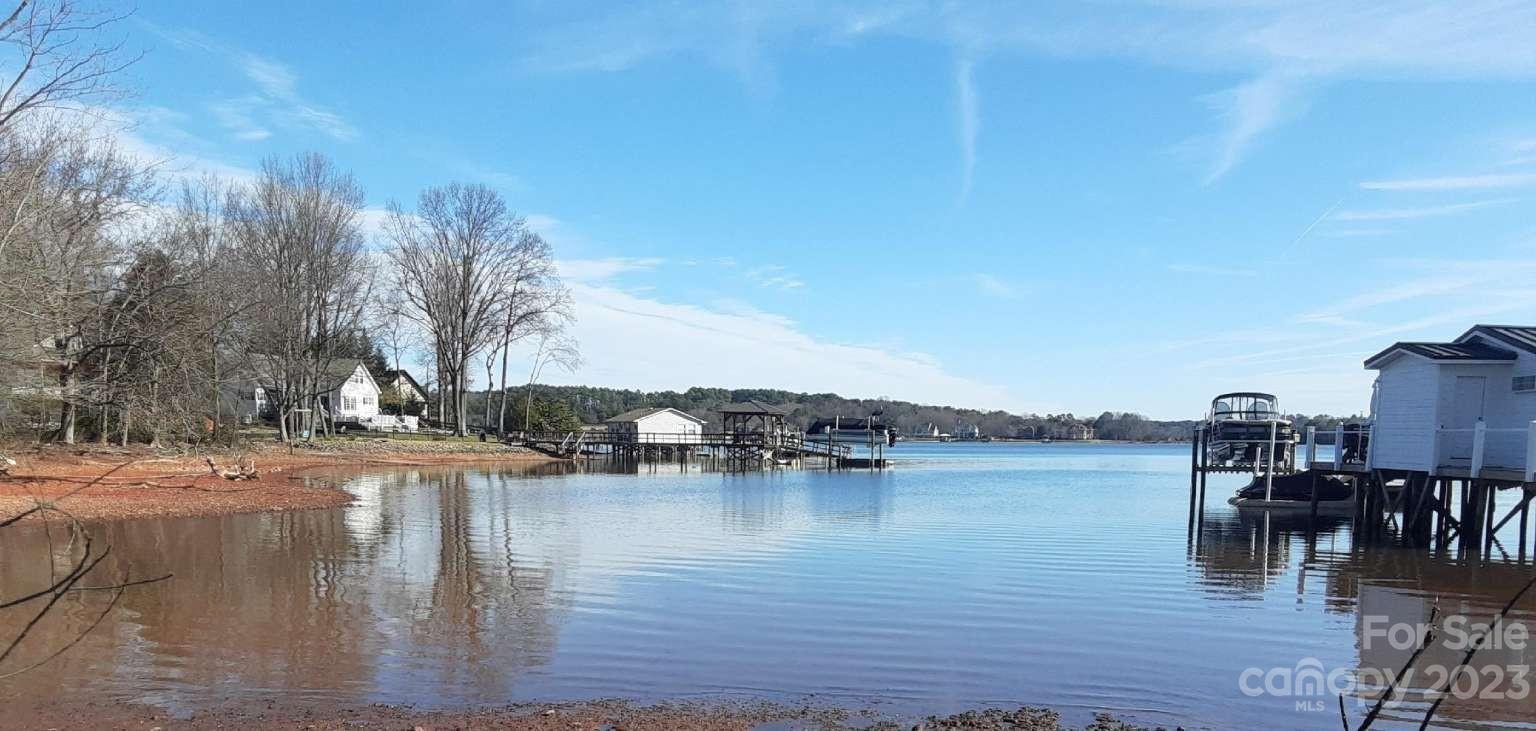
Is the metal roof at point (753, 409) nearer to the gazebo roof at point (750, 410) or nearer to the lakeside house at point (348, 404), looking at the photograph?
the gazebo roof at point (750, 410)

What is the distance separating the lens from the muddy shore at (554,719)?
7711 millimetres

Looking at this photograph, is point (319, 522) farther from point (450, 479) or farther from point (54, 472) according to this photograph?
point (450, 479)

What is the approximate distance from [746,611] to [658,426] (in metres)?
63.2

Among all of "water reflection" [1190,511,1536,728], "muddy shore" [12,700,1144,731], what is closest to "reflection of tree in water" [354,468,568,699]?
"muddy shore" [12,700,1144,731]

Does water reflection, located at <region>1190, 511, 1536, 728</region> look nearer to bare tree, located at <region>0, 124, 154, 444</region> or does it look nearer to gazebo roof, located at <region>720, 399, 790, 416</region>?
bare tree, located at <region>0, 124, 154, 444</region>

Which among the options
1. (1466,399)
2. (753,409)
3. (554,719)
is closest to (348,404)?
(753,409)

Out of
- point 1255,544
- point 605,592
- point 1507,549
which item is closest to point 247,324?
point 605,592

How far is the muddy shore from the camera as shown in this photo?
7.71 metres

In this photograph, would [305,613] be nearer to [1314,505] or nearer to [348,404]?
[1314,505]

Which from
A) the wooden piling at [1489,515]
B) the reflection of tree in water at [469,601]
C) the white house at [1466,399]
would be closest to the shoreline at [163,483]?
the reflection of tree in water at [469,601]

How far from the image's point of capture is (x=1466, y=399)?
807 inches

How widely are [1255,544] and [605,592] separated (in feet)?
54.7

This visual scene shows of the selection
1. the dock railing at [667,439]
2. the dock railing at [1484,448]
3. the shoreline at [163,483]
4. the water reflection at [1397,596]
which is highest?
the dock railing at [1484,448]

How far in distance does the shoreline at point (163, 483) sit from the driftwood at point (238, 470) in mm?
144
